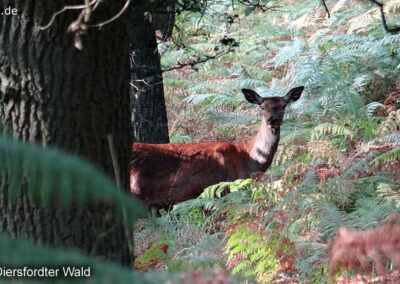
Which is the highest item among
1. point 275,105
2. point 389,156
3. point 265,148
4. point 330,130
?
point 275,105

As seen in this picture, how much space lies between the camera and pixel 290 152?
32.6ft

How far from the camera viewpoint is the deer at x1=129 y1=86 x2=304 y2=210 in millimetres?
9133

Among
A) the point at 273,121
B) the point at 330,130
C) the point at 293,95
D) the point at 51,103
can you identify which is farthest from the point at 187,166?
the point at 51,103

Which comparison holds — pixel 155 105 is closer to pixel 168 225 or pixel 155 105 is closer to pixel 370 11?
pixel 168 225

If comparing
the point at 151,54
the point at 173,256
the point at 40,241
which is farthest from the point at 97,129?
the point at 151,54

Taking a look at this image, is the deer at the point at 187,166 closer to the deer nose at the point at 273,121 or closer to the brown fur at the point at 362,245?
the deer nose at the point at 273,121

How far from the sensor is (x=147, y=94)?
9547 millimetres

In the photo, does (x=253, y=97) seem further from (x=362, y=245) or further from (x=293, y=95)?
(x=362, y=245)

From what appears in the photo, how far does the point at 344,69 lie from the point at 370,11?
1363 mm

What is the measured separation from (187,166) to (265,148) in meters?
1.08

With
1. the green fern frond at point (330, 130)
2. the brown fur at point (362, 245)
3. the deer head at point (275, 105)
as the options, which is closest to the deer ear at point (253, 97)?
the deer head at point (275, 105)

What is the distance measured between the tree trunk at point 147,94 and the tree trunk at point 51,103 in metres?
5.06

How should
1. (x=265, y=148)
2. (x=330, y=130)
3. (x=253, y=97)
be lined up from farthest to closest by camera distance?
(x=253, y=97), (x=330, y=130), (x=265, y=148)

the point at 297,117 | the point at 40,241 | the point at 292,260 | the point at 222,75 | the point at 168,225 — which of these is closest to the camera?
the point at 40,241
